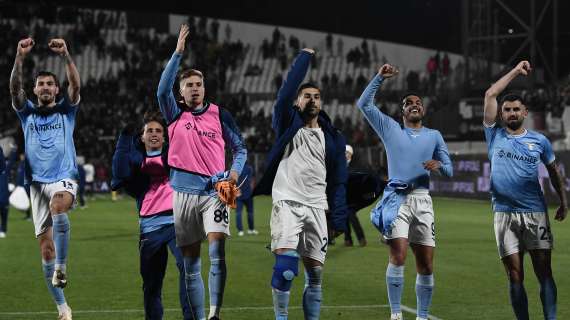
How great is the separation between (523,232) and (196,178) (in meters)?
2.92

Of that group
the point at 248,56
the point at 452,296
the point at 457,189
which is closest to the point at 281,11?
the point at 248,56

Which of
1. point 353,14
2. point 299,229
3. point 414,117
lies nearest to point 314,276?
point 299,229

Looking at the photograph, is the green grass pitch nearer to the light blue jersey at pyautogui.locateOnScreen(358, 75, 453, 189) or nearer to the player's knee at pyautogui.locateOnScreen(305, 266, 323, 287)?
the light blue jersey at pyautogui.locateOnScreen(358, 75, 453, 189)

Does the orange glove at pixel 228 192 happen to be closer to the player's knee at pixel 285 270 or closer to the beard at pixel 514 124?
the player's knee at pixel 285 270

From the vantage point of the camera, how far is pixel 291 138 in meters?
8.68

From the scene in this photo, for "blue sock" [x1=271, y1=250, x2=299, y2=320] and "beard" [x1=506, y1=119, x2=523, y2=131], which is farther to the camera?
"beard" [x1=506, y1=119, x2=523, y2=131]

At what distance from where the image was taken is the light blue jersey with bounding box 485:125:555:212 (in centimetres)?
920

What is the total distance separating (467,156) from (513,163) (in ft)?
99.5

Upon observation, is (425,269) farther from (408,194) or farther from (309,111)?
(309,111)

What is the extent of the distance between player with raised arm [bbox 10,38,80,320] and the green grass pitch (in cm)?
102

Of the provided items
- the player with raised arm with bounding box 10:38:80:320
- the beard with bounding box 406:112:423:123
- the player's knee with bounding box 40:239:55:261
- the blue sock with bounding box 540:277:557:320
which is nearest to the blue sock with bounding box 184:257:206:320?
the player with raised arm with bounding box 10:38:80:320

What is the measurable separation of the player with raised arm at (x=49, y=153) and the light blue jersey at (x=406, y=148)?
3.00 metres

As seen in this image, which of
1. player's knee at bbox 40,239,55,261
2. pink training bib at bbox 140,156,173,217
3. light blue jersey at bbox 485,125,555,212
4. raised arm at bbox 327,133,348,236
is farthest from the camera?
player's knee at bbox 40,239,55,261

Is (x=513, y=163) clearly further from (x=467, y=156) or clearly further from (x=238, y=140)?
(x=467, y=156)
